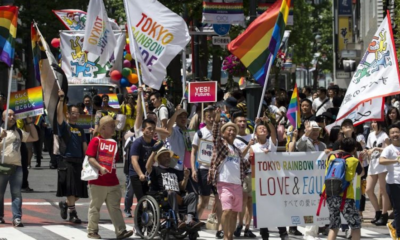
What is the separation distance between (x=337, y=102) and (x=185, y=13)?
11.7 metres

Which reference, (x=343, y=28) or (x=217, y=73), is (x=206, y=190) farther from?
(x=343, y=28)

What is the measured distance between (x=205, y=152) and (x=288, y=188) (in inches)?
48.3

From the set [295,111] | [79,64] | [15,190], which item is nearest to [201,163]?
[295,111]

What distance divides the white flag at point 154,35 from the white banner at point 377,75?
2.58 m

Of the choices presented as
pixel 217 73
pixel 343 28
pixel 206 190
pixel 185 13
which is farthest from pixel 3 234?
pixel 343 28

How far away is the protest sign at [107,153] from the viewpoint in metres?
13.4

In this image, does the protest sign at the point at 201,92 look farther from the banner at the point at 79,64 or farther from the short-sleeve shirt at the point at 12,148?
the banner at the point at 79,64

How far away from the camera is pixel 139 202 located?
13711mm

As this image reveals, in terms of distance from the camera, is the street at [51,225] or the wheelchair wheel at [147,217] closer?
the wheelchair wheel at [147,217]

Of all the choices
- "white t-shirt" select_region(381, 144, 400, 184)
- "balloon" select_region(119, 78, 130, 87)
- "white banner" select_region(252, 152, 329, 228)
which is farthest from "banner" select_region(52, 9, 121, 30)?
"white t-shirt" select_region(381, 144, 400, 184)

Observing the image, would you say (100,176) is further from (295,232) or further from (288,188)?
(295,232)

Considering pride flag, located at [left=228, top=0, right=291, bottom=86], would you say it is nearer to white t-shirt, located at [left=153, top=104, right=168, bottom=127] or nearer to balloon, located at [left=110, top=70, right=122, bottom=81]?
white t-shirt, located at [left=153, top=104, right=168, bottom=127]

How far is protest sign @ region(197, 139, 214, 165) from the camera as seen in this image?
45.4 ft

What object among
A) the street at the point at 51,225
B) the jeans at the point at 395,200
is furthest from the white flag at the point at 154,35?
the jeans at the point at 395,200
